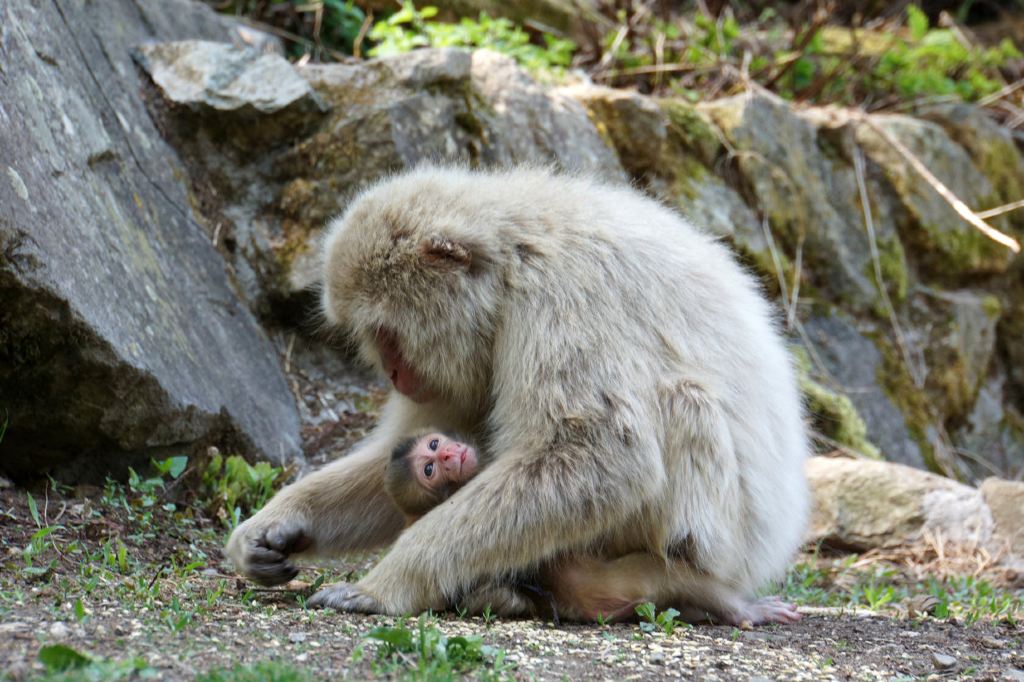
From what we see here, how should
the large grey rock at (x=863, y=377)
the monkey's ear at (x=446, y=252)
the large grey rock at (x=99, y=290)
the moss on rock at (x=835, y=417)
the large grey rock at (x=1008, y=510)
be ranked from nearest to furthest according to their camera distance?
the monkey's ear at (x=446, y=252)
the large grey rock at (x=99, y=290)
the large grey rock at (x=1008, y=510)
the moss on rock at (x=835, y=417)
the large grey rock at (x=863, y=377)

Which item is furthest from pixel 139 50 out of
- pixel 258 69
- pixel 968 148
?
pixel 968 148

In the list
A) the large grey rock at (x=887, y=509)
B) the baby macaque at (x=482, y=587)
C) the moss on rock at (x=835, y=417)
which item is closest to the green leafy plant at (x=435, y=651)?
the baby macaque at (x=482, y=587)

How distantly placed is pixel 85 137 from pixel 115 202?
33 cm

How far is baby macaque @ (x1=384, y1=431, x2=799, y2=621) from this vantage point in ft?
13.1

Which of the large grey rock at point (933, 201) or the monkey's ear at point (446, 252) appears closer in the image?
the monkey's ear at point (446, 252)

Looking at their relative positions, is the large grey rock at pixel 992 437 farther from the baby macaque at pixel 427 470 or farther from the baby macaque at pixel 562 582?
the baby macaque at pixel 427 470

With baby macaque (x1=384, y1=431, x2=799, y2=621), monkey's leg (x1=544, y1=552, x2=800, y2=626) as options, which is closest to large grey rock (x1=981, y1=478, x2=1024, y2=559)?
monkey's leg (x1=544, y1=552, x2=800, y2=626)

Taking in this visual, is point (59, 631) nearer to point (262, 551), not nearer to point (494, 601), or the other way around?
point (262, 551)

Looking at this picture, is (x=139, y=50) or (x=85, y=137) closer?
(x=85, y=137)

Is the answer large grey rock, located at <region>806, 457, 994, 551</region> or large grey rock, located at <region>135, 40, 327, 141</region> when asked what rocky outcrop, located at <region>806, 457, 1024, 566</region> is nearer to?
large grey rock, located at <region>806, 457, 994, 551</region>

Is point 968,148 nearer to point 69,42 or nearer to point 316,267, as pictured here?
point 316,267

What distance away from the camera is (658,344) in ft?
13.3

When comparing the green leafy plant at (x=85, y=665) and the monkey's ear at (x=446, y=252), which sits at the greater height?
the monkey's ear at (x=446, y=252)

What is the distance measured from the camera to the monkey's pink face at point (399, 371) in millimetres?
4328
